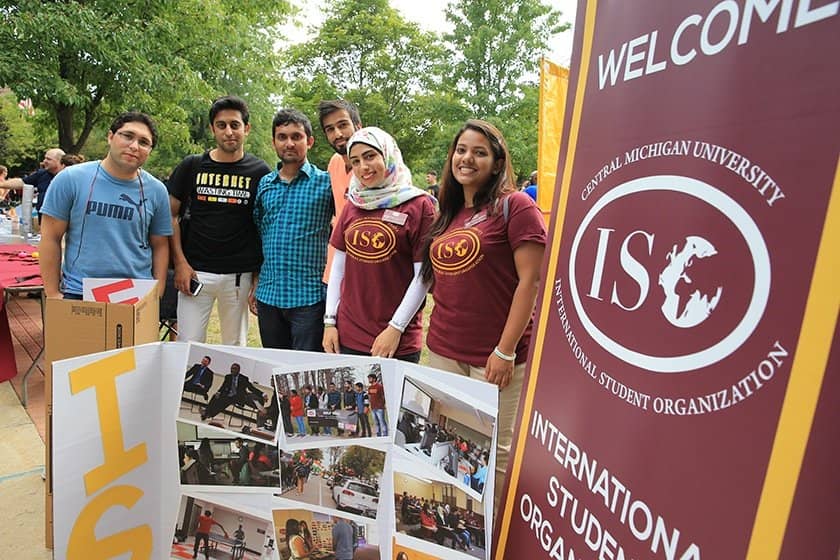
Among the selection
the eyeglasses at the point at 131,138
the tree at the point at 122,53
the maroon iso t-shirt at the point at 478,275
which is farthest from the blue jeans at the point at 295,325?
the tree at the point at 122,53

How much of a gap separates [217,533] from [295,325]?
107cm

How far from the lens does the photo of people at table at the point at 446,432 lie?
131 cm

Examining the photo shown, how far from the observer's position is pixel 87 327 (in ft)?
6.59

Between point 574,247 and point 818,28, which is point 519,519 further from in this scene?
point 818,28

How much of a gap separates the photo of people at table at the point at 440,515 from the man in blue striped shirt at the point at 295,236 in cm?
124

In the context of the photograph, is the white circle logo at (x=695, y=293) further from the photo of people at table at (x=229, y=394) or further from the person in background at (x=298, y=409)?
the photo of people at table at (x=229, y=394)

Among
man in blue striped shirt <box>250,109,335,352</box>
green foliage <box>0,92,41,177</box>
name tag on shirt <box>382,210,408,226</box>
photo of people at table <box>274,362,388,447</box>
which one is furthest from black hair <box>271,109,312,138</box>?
green foliage <box>0,92,41,177</box>

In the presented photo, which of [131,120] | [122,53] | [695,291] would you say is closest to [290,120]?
[131,120]

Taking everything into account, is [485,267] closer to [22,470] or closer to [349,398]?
[349,398]

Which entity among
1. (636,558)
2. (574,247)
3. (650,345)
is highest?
→ (574,247)

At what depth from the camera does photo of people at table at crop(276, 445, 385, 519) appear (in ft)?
4.97

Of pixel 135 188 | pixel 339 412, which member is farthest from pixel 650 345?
pixel 135 188

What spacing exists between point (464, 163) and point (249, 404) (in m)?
1.10

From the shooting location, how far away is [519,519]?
1.26 meters
